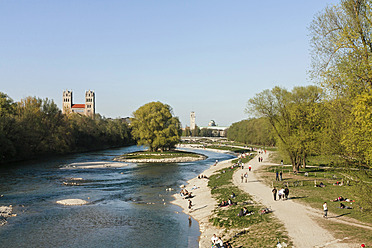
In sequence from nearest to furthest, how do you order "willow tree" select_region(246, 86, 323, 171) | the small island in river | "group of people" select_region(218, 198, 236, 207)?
"group of people" select_region(218, 198, 236, 207)
"willow tree" select_region(246, 86, 323, 171)
the small island in river

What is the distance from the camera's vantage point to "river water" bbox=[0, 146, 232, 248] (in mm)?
28094

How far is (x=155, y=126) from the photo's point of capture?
108 metres

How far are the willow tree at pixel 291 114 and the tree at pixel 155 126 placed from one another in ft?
183

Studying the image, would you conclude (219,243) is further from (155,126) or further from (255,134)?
(255,134)

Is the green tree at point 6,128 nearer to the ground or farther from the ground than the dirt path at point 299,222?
farther from the ground

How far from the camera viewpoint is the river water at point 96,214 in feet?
92.2

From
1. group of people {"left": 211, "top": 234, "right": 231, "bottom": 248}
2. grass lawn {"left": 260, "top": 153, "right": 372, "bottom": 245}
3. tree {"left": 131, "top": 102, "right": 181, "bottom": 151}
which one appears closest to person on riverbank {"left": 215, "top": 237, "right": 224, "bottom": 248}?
group of people {"left": 211, "top": 234, "right": 231, "bottom": 248}

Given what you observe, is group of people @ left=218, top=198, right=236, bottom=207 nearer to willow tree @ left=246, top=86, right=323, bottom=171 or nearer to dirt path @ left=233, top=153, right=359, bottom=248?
dirt path @ left=233, top=153, right=359, bottom=248

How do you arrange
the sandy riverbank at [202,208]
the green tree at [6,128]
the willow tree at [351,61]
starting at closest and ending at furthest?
the willow tree at [351,61] < the sandy riverbank at [202,208] < the green tree at [6,128]

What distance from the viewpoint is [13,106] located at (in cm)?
9994

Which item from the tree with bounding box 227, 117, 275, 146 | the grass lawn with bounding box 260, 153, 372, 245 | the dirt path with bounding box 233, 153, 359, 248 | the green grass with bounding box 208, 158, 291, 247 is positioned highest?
the tree with bounding box 227, 117, 275, 146

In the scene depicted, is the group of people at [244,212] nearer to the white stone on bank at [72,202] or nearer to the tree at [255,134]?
the white stone on bank at [72,202]

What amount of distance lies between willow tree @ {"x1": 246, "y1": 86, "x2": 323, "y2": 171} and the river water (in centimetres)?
1960

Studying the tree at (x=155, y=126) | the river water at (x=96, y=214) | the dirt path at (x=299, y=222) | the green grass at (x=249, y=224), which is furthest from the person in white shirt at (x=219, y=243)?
the tree at (x=155, y=126)
